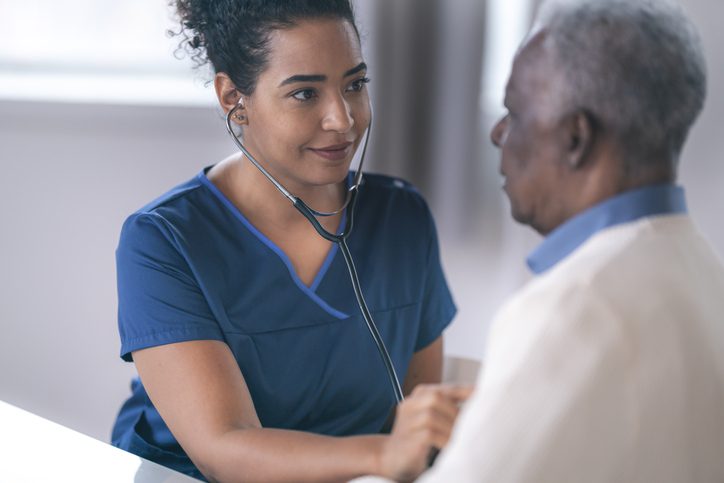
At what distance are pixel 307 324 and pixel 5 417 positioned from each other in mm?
493

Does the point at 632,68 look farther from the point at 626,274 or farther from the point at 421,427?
the point at 421,427

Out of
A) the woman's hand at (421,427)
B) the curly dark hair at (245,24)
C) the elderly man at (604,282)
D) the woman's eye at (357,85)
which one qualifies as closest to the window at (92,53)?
the curly dark hair at (245,24)

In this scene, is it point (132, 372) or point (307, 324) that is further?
point (132, 372)

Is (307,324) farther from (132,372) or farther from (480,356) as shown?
(132,372)

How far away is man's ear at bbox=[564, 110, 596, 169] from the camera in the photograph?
771mm

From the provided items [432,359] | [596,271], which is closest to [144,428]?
[432,359]

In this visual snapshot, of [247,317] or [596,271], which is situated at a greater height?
[596,271]

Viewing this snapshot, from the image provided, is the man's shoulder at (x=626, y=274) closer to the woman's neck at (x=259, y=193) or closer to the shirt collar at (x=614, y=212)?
the shirt collar at (x=614, y=212)

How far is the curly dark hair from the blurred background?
72cm

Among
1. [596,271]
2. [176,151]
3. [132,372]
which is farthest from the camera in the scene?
[132,372]

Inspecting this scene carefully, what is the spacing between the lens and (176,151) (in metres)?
2.57

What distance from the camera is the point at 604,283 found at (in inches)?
28.4

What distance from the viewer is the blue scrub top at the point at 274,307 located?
1.34 metres

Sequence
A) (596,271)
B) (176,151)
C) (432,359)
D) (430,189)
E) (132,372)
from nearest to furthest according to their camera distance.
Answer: (596,271) < (432,359) < (430,189) < (176,151) < (132,372)
